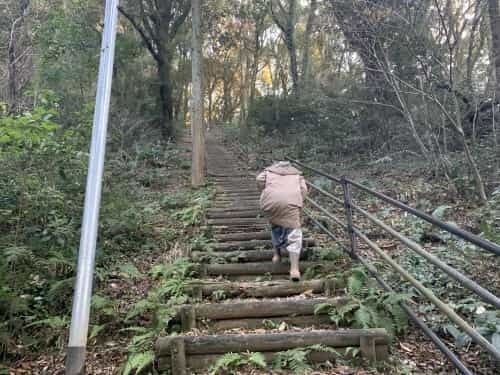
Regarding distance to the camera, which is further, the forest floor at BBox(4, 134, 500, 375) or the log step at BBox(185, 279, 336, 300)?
the log step at BBox(185, 279, 336, 300)

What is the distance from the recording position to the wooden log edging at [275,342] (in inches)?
139

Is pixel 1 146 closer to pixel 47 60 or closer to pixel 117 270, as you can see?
pixel 117 270

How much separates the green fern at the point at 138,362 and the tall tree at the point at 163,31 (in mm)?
16541

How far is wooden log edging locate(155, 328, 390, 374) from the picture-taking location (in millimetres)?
3525

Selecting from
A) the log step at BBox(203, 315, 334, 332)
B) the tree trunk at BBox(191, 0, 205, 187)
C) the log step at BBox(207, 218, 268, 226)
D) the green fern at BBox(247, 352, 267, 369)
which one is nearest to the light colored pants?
the log step at BBox(203, 315, 334, 332)

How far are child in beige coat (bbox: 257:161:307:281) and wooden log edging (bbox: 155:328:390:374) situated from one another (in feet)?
4.73

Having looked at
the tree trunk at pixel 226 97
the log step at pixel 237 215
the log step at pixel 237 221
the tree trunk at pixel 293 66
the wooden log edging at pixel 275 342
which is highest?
the tree trunk at pixel 226 97

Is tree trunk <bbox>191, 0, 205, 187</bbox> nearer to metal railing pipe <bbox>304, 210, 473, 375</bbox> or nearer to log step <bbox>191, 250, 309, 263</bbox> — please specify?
log step <bbox>191, 250, 309, 263</bbox>

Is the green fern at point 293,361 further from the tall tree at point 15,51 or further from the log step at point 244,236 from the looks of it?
the tall tree at point 15,51

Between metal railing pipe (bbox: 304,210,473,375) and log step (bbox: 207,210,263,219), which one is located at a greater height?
log step (bbox: 207,210,263,219)

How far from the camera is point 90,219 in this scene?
3.33 metres

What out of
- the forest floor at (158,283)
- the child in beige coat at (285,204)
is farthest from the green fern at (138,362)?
the child in beige coat at (285,204)

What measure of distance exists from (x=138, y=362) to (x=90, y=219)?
1.28m

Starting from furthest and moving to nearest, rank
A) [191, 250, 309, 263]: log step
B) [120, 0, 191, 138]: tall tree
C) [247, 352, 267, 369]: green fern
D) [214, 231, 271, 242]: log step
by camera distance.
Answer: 1. [120, 0, 191, 138]: tall tree
2. [214, 231, 271, 242]: log step
3. [191, 250, 309, 263]: log step
4. [247, 352, 267, 369]: green fern
